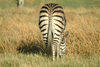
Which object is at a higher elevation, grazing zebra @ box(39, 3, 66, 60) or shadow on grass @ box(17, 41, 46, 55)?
grazing zebra @ box(39, 3, 66, 60)

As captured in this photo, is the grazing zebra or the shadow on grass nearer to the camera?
the grazing zebra

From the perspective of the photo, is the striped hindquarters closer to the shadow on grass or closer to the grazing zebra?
the grazing zebra

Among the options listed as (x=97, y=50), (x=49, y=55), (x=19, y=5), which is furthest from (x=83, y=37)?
(x=19, y=5)

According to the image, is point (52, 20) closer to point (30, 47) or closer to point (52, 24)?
point (52, 24)

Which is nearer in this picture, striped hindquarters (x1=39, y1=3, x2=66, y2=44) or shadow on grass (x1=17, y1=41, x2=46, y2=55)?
striped hindquarters (x1=39, y1=3, x2=66, y2=44)

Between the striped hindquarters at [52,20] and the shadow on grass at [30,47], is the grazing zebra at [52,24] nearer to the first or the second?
the striped hindquarters at [52,20]

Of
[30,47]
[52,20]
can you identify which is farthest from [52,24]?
[30,47]

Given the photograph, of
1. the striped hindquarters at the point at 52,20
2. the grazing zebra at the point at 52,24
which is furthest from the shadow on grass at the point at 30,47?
the striped hindquarters at the point at 52,20

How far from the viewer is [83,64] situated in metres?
6.08

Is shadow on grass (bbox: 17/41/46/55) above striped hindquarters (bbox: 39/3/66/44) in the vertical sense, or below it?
below

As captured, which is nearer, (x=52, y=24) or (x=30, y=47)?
(x=52, y=24)


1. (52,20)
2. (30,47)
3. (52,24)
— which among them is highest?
(52,20)

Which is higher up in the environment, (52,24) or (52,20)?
(52,20)

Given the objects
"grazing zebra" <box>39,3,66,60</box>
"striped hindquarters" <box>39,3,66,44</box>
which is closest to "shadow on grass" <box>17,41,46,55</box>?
"grazing zebra" <box>39,3,66,60</box>
